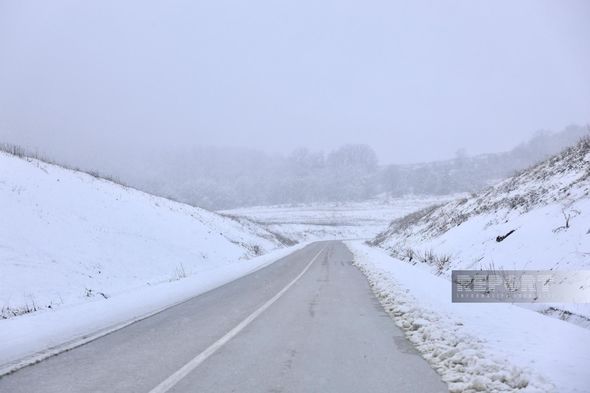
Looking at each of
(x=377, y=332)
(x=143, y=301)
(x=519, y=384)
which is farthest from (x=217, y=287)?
(x=519, y=384)

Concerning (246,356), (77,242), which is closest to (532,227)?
(246,356)

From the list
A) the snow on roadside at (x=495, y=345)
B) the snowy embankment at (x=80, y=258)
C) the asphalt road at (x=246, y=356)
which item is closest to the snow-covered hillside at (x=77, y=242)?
the snowy embankment at (x=80, y=258)

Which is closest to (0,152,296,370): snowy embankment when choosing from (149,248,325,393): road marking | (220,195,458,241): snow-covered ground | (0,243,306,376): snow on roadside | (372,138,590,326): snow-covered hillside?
(0,243,306,376): snow on roadside

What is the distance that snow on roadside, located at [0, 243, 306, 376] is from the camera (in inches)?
277

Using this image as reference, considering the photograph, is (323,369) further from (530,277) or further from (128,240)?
(128,240)

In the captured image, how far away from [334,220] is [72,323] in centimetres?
10266

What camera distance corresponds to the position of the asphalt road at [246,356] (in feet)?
18.0

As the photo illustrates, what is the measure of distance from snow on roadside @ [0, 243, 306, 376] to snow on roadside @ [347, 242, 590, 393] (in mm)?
5443

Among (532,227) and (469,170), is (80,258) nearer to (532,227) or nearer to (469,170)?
(532,227)

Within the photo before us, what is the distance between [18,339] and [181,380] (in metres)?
3.64

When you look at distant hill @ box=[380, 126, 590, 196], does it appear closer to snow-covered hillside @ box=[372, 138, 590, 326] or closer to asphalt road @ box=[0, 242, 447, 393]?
snow-covered hillside @ box=[372, 138, 590, 326]

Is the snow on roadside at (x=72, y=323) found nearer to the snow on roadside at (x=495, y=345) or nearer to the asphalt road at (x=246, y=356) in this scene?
the asphalt road at (x=246, y=356)

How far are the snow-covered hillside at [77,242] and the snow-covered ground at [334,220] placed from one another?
4539cm

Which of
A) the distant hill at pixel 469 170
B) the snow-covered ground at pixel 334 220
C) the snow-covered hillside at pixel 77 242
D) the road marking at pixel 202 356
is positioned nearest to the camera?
the road marking at pixel 202 356
